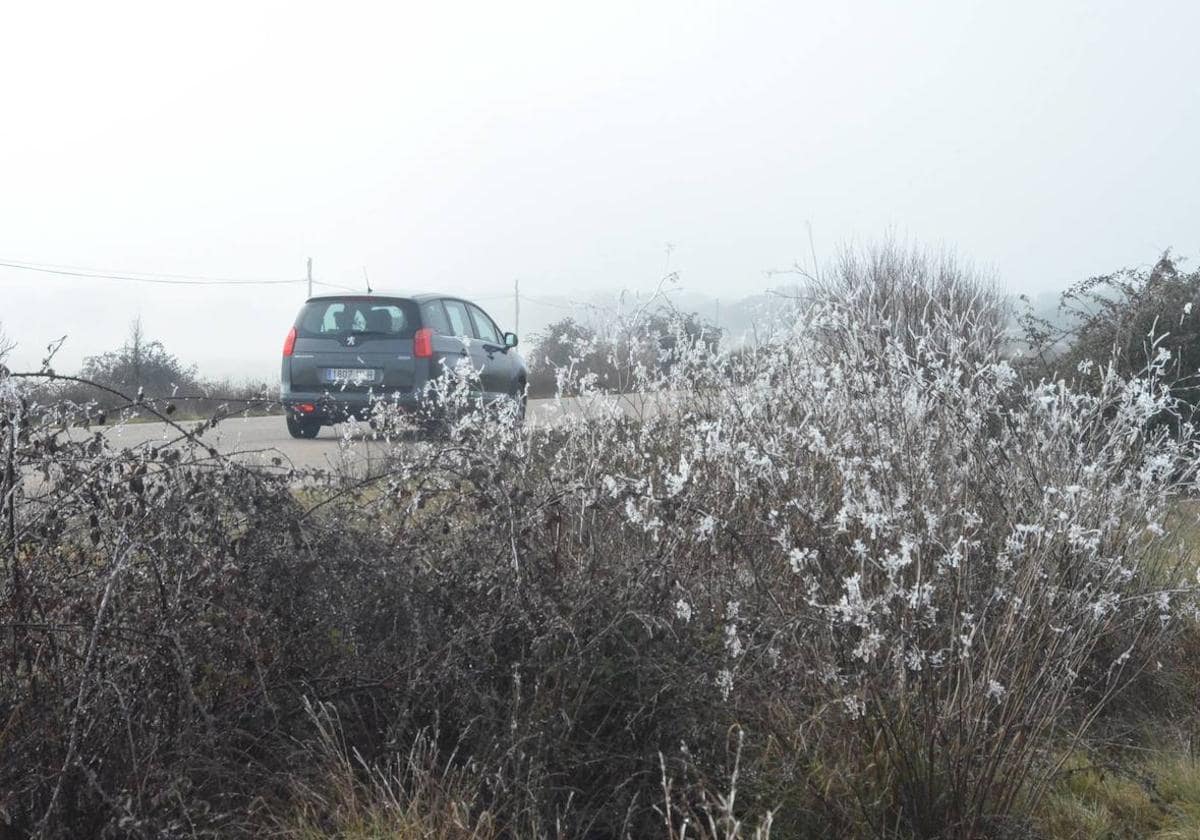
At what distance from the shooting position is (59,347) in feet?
12.4

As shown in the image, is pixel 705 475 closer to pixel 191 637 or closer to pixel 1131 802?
pixel 1131 802

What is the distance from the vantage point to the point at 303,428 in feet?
41.2

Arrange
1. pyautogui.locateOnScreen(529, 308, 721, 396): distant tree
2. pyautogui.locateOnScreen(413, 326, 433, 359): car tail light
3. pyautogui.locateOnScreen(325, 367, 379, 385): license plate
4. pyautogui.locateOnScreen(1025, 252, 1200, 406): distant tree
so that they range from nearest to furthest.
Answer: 1. pyautogui.locateOnScreen(529, 308, 721, 396): distant tree
2. pyautogui.locateOnScreen(1025, 252, 1200, 406): distant tree
3. pyautogui.locateOnScreen(413, 326, 433, 359): car tail light
4. pyautogui.locateOnScreen(325, 367, 379, 385): license plate

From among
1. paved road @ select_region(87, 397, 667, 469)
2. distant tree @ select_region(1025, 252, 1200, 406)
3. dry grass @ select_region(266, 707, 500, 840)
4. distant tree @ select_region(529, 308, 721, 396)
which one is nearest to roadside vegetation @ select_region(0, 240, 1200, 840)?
dry grass @ select_region(266, 707, 500, 840)

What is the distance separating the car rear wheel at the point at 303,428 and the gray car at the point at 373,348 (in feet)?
0.10

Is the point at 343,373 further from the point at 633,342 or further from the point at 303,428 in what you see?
the point at 633,342

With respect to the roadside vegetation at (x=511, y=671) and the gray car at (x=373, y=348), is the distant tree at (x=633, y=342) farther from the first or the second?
the gray car at (x=373, y=348)

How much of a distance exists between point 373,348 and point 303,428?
1535mm

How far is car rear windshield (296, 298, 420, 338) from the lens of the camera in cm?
1153

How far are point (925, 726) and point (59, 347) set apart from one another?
2772mm

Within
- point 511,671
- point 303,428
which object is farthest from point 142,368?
point 511,671

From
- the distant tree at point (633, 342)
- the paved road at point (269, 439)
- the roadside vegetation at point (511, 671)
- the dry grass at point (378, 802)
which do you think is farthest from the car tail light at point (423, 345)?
the dry grass at point (378, 802)

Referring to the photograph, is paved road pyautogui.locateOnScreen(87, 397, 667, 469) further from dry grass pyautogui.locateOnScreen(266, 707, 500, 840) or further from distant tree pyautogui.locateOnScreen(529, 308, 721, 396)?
dry grass pyautogui.locateOnScreen(266, 707, 500, 840)

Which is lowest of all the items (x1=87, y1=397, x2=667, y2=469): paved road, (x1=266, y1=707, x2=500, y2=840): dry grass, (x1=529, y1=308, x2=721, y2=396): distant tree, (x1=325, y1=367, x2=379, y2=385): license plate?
(x1=266, y1=707, x2=500, y2=840): dry grass
